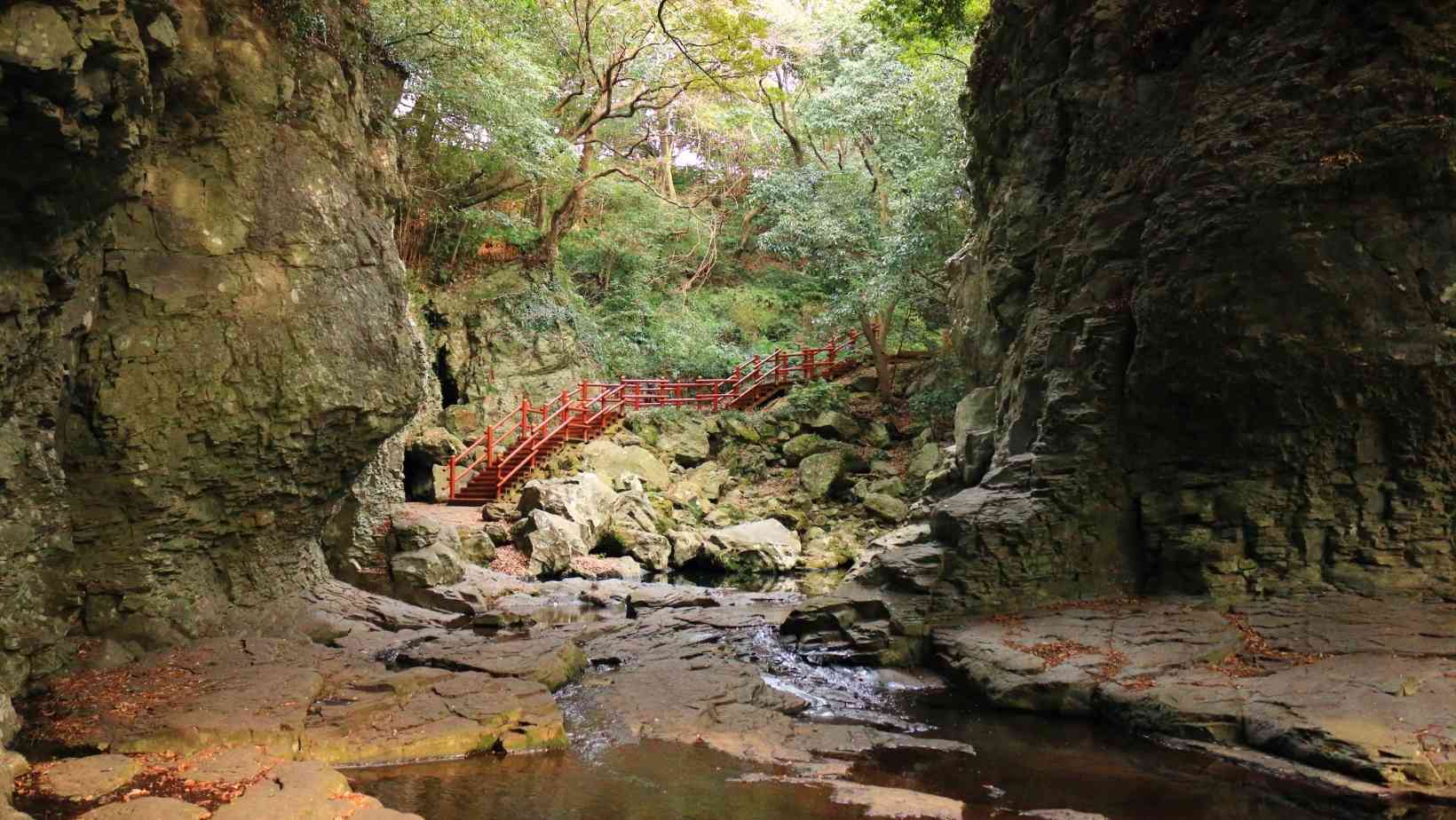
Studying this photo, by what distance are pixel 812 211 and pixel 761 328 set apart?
726cm

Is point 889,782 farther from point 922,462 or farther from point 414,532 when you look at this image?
point 922,462

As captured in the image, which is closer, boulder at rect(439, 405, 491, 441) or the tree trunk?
boulder at rect(439, 405, 491, 441)

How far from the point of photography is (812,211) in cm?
2431

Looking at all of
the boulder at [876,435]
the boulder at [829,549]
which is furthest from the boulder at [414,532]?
the boulder at [876,435]

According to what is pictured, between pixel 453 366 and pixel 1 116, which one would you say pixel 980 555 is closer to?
pixel 1 116

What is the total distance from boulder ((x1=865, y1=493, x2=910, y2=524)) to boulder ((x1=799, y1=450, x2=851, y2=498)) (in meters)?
1.20

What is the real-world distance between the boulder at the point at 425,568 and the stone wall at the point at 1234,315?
695 centimetres

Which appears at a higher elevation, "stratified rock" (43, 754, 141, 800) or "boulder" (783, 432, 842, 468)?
"boulder" (783, 432, 842, 468)

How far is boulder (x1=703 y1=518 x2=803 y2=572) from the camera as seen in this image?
17219 mm

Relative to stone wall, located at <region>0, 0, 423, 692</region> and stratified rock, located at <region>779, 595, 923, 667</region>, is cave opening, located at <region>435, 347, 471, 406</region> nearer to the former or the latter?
stone wall, located at <region>0, 0, 423, 692</region>

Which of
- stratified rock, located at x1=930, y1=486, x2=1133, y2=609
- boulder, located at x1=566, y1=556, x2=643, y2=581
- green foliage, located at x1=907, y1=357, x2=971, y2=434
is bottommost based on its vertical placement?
boulder, located at x1=566, y1=556, x2=643, y2=581

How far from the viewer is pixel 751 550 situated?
17.3m

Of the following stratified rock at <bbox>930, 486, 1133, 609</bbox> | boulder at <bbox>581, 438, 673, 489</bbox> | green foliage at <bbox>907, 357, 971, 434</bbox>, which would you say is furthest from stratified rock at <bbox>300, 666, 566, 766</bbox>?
green foliage at <bbox>907, 357, 971, 434</bbox>

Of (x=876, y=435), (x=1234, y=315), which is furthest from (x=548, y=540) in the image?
(x=1234, y=315)
